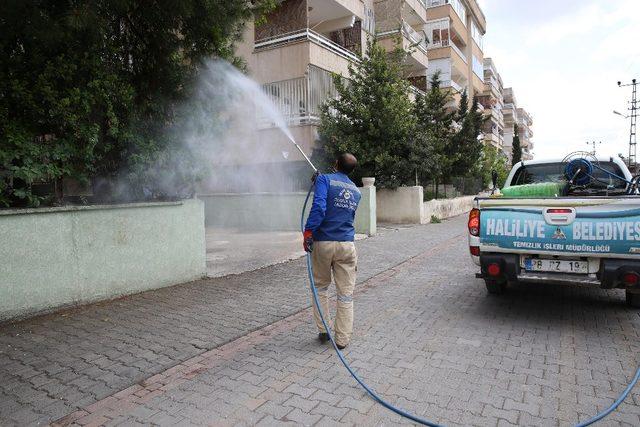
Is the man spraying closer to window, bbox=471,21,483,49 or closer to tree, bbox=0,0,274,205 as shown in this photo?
tree, bbox=0,0,274,205

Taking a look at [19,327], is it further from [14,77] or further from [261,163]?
[261,163]

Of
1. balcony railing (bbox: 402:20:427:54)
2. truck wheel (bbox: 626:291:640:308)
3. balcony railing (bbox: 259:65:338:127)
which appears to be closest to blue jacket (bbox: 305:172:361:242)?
truck wheel (bbox: 626:291:640:308)

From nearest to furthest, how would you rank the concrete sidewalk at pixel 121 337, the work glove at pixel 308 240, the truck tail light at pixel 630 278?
1. the concrete sidewalk at pixel 121 337
2. the work glove at pixel 308 240
3. the truck tail light at pixel 630 278

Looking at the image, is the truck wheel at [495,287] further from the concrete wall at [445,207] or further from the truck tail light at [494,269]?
the concrete wall at [445,207]

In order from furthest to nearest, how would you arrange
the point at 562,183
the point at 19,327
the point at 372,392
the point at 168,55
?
the point at 562,183 < the point at 168,55 < the point at 19,327 < the point at 372,392

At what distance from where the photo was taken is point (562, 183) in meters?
7.06

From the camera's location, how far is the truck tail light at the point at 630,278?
4434 mm

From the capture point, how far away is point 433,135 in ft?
58.7

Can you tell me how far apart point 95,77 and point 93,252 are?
2.26m

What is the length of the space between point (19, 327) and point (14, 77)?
284 centimetres

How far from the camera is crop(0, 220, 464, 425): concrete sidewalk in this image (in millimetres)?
3490

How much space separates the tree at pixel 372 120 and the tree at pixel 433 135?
0.61 metres

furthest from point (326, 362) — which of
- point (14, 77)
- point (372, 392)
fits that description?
point (14, 77)

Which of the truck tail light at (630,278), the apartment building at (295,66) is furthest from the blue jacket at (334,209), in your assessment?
the apartment building at (295,66)
